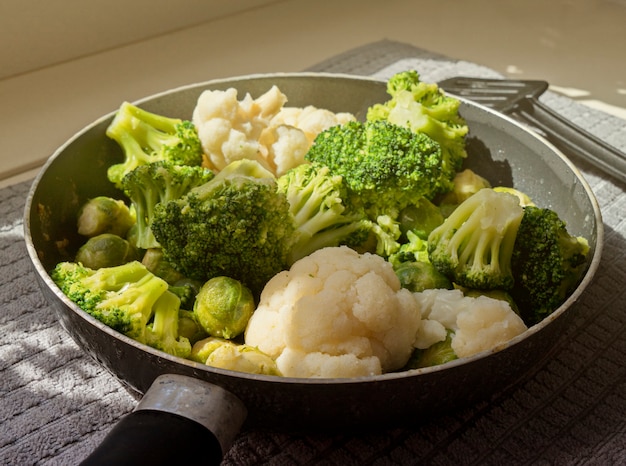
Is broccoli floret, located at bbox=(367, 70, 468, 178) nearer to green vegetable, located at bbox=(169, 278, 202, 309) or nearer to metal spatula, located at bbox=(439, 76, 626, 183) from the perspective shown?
metal spatula, located at bbox=(439, 76, 626, 183)

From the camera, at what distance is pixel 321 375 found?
2.77 ft

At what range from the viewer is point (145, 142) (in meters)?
1.26

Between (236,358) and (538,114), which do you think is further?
(538,114)

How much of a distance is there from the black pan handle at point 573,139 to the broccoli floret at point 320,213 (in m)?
0.57

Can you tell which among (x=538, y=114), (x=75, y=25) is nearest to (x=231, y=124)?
(x=538, y=114)

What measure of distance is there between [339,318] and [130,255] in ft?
1.41

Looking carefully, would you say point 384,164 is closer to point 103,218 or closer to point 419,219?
point 419,219

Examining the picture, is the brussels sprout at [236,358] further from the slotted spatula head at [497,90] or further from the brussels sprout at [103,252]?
the slotted spatula head at [497,90]

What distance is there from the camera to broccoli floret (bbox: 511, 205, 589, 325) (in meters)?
0.98

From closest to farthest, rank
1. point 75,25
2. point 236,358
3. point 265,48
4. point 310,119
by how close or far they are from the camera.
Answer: point 236,358
point 310,119
point 75,25
point 265,48

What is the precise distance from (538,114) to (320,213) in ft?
2.21

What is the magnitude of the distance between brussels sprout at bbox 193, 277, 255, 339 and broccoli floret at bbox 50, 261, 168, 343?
2.6 inches

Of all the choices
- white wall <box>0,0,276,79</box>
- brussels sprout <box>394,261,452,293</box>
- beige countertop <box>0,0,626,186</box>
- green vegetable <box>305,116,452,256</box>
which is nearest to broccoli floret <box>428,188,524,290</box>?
brussels sprout <box>394,261,452,293</box>

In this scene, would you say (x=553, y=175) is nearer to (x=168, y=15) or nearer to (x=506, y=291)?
(x=506, y=291)
